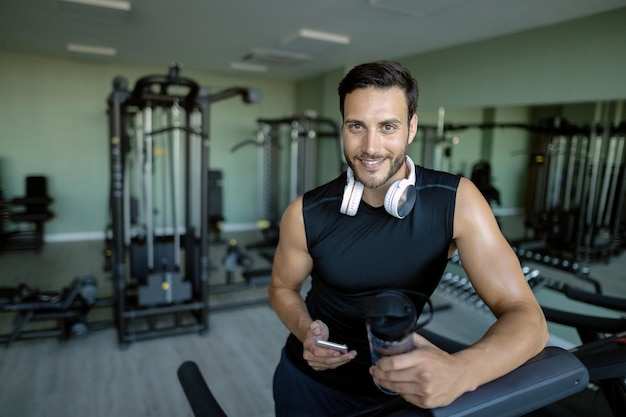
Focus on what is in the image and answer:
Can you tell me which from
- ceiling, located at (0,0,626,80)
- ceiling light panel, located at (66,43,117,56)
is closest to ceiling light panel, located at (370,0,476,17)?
ceiling, located at (0,0,626,80)

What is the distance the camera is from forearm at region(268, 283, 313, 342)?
106 centimetres

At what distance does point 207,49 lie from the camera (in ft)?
14.8

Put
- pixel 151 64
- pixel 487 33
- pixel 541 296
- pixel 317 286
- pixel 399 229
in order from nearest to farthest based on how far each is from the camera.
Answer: pixel 399 229
pixel 317 286
pixel 541 296
pixel 487 33
pixel 151 64

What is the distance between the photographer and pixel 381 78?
3.00ft

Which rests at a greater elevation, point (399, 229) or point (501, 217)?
point (399, 229)

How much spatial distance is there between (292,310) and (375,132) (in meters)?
0.51

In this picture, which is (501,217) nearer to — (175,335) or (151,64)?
(175,335)

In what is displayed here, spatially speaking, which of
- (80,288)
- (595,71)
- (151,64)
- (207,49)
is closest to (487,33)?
(595,71)

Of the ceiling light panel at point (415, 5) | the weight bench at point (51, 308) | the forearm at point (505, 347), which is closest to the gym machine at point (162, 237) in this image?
the weight bench at point (51, 308)

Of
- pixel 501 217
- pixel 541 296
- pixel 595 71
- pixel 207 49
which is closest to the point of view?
pixel 595 71

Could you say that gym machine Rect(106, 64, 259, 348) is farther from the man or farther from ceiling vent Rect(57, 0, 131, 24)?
the man

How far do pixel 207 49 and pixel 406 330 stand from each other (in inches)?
177

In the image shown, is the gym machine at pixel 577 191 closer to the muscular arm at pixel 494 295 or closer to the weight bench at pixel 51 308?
the muscular arm at pixel 494 295

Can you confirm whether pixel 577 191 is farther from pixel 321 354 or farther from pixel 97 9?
pixel 97 9
